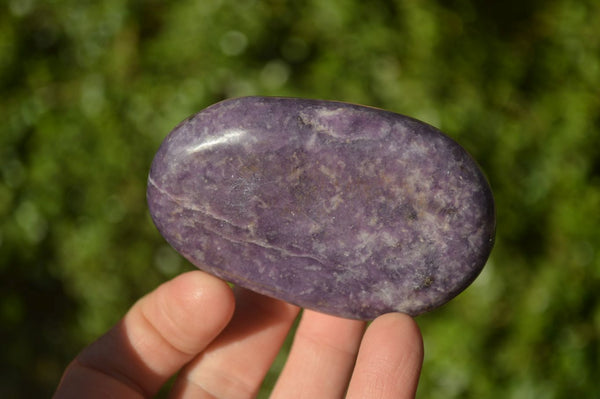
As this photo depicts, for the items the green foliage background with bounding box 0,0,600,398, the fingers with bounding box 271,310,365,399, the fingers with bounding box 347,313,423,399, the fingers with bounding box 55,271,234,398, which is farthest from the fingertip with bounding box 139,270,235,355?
the green foliage background with bounding box 0,0,600,398

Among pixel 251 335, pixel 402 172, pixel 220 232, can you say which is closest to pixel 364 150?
pixel 402 172

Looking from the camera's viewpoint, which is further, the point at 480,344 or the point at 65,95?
the point at 65,95

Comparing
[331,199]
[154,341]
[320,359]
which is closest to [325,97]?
[331,199]

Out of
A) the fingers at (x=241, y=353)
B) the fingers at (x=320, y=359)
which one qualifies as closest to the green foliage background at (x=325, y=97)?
the fingers at (x=320, y=359)

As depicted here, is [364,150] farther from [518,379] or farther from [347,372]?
[518,379]

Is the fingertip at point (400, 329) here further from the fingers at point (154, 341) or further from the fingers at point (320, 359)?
the fingers at point (154, 341)

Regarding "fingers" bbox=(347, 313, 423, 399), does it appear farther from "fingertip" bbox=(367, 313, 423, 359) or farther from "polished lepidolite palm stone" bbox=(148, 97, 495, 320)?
"polished lepidolite palm stone" bbox=(148, 97, 495, 320)
